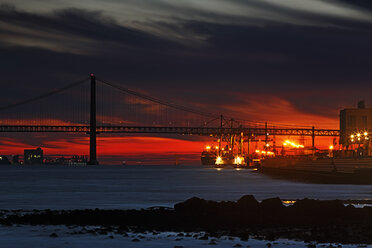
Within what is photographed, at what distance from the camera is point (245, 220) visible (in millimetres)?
24188

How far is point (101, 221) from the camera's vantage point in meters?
24.5

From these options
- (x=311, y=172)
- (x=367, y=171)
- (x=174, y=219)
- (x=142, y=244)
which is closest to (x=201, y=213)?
(x=174, y=219)

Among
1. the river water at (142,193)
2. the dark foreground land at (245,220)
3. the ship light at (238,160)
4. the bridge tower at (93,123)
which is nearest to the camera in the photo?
the dark foreground land at (245,220)

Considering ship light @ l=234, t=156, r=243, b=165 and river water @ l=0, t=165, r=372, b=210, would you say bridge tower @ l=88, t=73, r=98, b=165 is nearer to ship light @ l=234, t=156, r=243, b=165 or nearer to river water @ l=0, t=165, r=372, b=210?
ship light @ l=234, t=156, r=243, b=165

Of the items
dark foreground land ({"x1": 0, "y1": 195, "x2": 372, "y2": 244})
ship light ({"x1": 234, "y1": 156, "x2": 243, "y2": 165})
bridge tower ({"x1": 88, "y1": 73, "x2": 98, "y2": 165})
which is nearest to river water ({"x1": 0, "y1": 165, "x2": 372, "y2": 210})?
dark foreground land ({"x1": 0, "y1": 195, "x2": 372, "y2": 244})

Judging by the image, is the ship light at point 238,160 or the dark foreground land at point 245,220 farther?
the ship light at point 238,160

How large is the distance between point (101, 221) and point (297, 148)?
124 m

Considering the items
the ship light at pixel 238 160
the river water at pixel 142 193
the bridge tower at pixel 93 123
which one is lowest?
the river water at pixel 142 193

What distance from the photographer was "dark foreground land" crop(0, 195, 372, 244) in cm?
2047

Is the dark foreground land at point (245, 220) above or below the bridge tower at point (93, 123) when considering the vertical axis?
below

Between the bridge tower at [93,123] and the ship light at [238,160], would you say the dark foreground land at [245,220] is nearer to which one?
the bridge tower at [93,123]

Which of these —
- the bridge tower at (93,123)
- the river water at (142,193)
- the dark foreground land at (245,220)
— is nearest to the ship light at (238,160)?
the bridge tower at (93,123)

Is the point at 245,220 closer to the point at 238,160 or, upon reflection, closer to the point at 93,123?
the point at 93,123

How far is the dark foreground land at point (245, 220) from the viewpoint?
20469 mm
